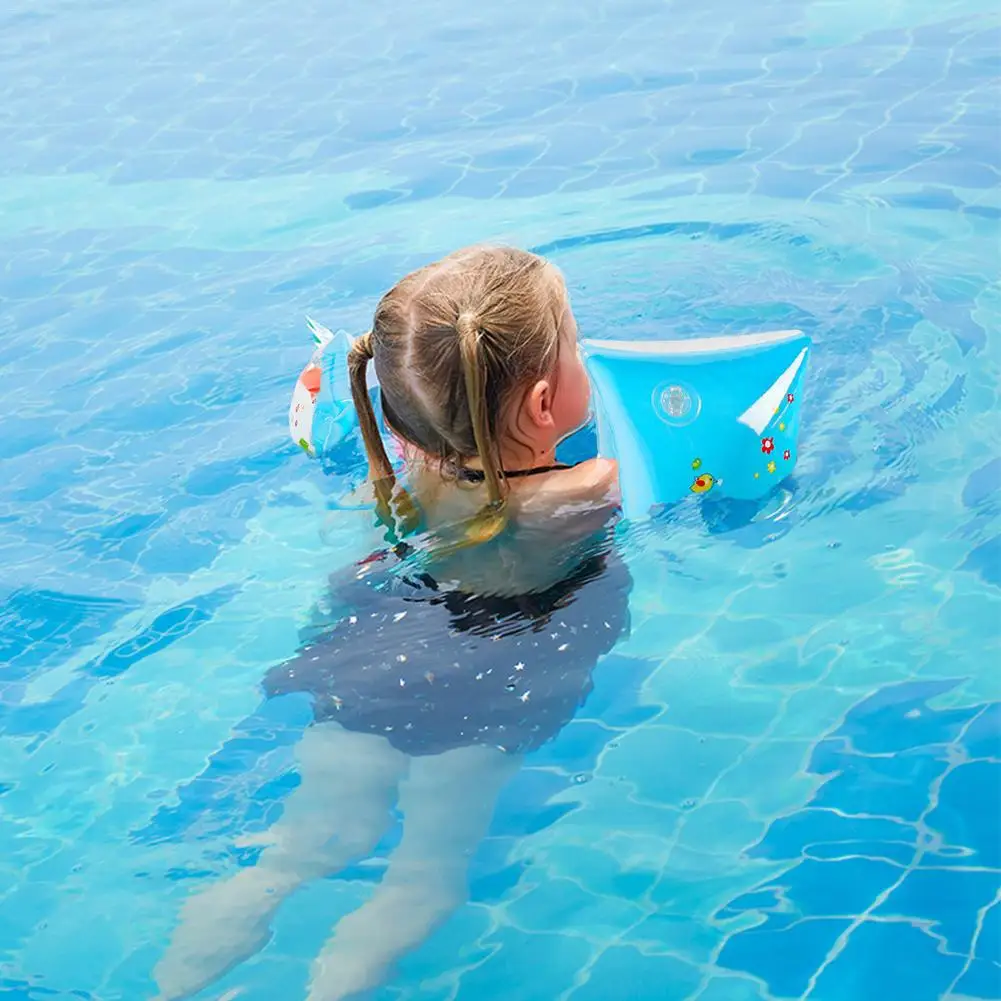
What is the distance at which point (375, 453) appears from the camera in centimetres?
310

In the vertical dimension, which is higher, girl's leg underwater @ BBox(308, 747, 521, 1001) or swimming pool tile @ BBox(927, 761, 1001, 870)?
girl's leg underwater @ BBox(308, 747, 521, 1001)

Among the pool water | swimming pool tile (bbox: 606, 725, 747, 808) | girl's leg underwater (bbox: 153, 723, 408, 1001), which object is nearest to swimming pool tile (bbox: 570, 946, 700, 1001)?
the pool water

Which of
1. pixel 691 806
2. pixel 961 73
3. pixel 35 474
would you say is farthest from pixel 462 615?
pixel 961 73

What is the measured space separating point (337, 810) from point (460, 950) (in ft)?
1.27

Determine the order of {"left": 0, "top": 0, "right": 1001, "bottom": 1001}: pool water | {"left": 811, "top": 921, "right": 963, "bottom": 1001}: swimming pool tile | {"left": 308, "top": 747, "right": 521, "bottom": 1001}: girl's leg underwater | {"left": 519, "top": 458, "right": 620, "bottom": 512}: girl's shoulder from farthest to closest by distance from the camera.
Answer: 1. {"left": 519, "top": 458, "right": 620, "bottom": 512}: girl's shoulder
2. {"left": 0, "top": 0, "right": 1001, "bottom": 1001}: pool water
3. {"left": 308, "top": 747, "right": 521, "bottom": 1001}: girl's leg underwater
4. {"left": 811, "top": 921, "right": 963, "bottom": 1001}: swimming pool tile

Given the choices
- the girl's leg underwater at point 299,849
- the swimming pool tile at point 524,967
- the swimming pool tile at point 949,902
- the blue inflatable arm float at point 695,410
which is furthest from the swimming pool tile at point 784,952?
the blue inflatable arm float at point 695,410

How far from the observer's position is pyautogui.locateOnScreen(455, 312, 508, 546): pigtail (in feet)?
8.98

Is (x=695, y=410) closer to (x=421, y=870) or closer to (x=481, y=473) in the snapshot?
(x=481, y=473)

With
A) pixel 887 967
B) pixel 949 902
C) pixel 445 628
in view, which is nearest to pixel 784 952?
pixel 887 967

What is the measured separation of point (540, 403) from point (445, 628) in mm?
526

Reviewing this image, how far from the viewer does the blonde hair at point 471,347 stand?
2.79 m

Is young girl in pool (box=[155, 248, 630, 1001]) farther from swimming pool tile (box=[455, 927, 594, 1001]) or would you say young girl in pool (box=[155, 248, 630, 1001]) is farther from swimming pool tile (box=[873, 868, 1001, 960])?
swimming pool tile (box=[873, 868, 1001, 960])

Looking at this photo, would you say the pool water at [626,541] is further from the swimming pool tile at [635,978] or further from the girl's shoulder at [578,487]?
the girl's shoulder at [578,487]

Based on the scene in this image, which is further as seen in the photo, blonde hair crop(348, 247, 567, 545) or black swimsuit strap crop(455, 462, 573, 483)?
black swimsuit strap crop(455, 462, 573, 483)
